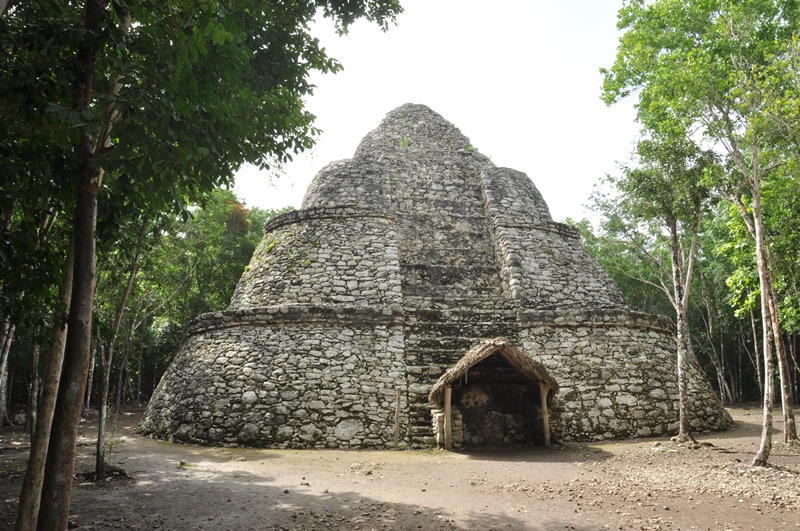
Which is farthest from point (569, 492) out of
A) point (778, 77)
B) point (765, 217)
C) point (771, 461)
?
point (765, 217)

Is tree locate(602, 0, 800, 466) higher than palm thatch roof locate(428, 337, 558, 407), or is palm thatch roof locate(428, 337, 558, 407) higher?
tree locate(602, 0, 800, 466)

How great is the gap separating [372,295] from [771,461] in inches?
310

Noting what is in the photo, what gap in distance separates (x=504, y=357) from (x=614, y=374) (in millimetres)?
3126

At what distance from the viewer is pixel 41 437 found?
4.09 metres

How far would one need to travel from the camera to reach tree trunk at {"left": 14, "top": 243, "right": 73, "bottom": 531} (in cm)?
372

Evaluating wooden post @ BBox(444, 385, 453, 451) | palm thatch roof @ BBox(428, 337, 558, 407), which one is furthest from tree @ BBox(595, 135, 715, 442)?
wooden post @ BBox(444, 385, 453, 451)

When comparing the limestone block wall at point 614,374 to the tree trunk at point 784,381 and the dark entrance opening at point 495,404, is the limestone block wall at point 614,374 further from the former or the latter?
the tree trunk at point 784,381

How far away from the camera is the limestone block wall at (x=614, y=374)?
31.6ft

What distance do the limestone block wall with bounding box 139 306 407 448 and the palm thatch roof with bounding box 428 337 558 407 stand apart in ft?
4.32

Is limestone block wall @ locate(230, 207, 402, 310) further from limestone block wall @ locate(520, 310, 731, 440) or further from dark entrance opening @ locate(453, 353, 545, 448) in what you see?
limestone block wall @ locate(520, 310, 731, 440)

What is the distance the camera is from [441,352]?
1041cm

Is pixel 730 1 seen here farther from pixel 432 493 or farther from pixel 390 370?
pixel 432 493

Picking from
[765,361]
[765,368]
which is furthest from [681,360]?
[765,368]

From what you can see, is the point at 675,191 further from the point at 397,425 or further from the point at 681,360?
the point at 397,425
